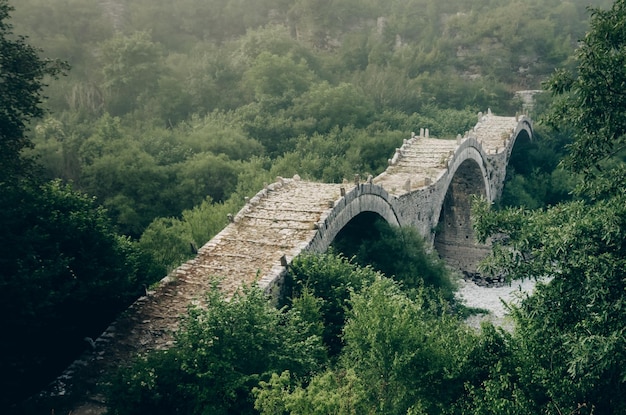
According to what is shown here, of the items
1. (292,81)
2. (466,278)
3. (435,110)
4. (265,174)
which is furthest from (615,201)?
(435,110)

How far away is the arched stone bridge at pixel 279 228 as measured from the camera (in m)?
12.9

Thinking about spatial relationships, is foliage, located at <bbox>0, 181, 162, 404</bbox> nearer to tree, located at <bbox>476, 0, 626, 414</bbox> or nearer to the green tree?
tree, located at <bbox>476, 0, 626, 414</bbox>

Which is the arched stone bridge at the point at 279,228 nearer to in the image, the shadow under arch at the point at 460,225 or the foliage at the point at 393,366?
the shadow under arch at the point at 460,225

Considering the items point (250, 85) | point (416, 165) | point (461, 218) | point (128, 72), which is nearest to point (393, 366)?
point (416, 165)

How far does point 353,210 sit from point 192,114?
26023mm

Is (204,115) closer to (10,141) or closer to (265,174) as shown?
(265,174)

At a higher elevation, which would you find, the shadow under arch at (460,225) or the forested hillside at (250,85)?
the forested hillside at (250,85)

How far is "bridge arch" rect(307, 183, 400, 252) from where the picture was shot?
1708 centimetres

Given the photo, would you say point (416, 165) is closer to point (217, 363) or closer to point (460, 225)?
point (460, 225)

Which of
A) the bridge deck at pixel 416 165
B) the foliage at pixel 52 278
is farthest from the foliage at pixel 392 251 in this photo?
the foliage at pixel 52 278

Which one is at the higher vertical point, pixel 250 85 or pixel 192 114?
pixel 250 85

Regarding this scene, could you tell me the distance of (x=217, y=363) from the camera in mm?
10477

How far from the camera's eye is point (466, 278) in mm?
36531

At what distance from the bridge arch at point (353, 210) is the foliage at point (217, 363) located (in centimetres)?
494
